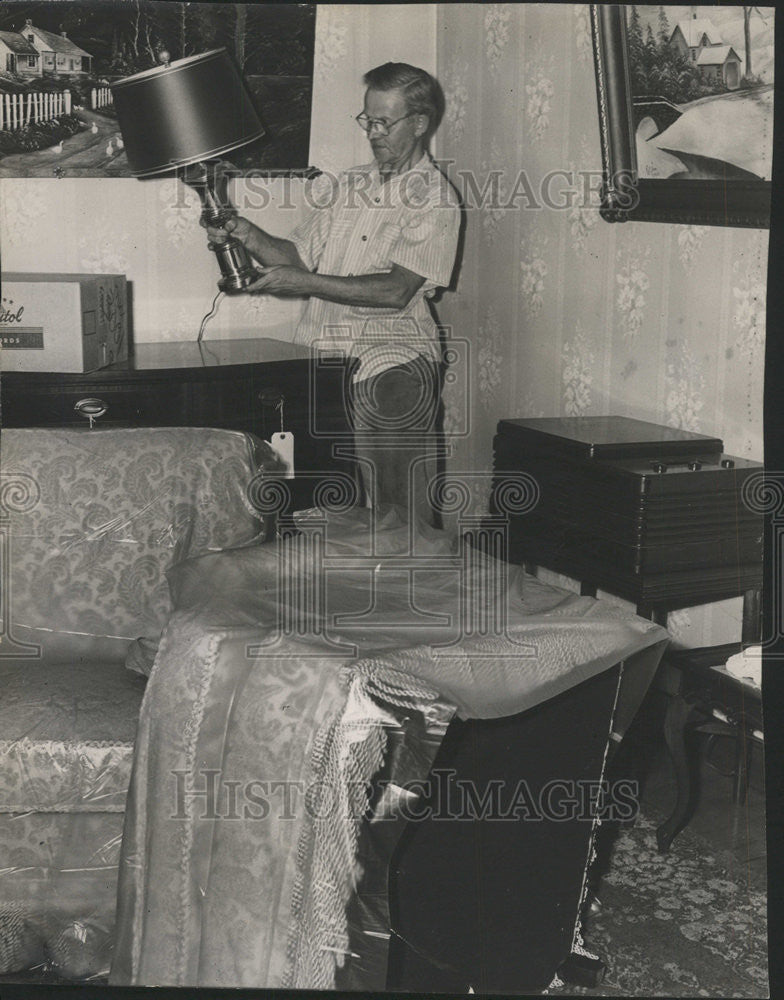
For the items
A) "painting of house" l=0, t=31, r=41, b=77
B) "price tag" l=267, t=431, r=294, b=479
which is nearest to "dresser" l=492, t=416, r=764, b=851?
"price tag" l=267, t=431, r=294, b=479

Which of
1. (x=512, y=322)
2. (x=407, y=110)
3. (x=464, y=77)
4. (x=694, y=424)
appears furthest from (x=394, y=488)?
(x=464, y=77)

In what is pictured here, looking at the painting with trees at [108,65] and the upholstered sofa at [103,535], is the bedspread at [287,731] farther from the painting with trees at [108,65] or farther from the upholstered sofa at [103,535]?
the painting with trees at [108,65]

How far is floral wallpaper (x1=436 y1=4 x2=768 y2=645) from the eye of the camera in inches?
93.8

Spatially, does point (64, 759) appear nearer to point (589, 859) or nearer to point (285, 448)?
point (589, 859)

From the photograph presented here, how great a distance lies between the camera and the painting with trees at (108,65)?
119 inches

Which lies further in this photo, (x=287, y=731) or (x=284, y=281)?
(x=284, y=281)

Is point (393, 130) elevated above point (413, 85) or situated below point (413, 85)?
below

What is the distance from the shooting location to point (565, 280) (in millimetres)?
2916

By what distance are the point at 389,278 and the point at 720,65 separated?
43.2 inches

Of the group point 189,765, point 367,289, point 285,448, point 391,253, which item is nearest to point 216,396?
point 285,448

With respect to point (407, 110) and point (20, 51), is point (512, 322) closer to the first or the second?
point (407, 110)

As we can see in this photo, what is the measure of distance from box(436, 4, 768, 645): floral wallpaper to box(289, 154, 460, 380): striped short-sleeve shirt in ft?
0.66

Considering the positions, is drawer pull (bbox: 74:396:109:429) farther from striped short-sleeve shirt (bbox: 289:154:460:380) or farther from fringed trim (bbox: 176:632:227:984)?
fringed trim (bbox: 176:632:227:984)

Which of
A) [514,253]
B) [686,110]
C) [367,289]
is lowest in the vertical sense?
[367,289]
